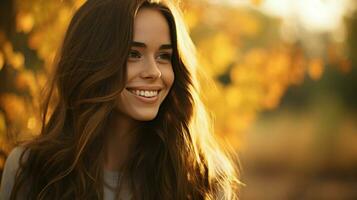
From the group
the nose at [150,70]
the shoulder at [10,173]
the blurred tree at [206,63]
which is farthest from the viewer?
the blurred tree at [206,63]

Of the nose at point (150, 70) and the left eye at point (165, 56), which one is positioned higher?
the left eye at point (165, 56)

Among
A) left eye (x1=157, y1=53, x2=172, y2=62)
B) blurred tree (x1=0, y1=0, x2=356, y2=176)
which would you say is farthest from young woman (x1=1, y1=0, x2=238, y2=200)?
blurred tree (x1=0, y1=0, x2=356, y2=176)

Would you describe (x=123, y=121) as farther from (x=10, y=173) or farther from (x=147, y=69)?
(x=10, y=173)

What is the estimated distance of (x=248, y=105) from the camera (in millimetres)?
5125

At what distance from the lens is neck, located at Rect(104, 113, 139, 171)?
2.92 meters

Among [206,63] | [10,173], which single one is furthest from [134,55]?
[206,63]

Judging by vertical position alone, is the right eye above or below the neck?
above

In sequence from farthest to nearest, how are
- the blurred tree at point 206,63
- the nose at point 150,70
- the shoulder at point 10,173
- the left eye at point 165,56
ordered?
the blurred tree at point 206,63
the shoulder at point 10,173
the left eye at point 165,56
the nose at point 150,70

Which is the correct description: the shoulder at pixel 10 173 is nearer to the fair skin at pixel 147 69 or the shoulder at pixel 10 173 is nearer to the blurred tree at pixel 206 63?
the blurred tree at pixel 206 63

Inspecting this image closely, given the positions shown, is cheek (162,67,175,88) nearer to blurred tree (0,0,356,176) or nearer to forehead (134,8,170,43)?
forehead (134,8,170,43)

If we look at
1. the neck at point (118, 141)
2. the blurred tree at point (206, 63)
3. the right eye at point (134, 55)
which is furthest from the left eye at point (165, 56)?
the blurred tree at point (206, 63)

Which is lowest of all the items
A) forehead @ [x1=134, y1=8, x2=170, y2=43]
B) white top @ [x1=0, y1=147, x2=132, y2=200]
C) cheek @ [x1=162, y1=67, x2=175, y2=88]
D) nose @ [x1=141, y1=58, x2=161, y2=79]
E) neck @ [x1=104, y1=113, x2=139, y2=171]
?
white top @ [x1=0, y1=147, x2=132, y2=200]

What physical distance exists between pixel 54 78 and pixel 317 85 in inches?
526

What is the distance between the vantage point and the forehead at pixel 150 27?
2.71 meters
